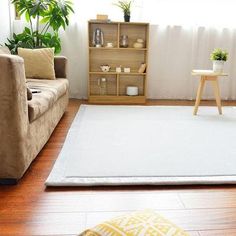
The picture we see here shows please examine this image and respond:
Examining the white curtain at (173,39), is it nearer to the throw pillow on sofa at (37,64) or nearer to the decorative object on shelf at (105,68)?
the decorative object on shelf at (105,68)

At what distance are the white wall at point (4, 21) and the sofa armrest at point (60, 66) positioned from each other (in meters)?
0.86

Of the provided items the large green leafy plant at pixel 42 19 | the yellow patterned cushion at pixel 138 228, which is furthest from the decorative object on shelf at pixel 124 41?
the yellow patterned cushion at pixel 138 228

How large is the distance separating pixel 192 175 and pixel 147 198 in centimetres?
37

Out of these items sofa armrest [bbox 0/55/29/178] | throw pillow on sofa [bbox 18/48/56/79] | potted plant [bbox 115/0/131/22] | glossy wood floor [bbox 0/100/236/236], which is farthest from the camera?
potted plant [bbox 115/0/131/22]

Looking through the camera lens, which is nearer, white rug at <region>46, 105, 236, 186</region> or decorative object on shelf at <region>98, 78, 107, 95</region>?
white rug at <region>46, 105, 236, 186</region>

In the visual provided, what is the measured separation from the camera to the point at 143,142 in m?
2.16

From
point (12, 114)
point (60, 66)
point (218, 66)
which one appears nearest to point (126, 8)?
point (60, 66)

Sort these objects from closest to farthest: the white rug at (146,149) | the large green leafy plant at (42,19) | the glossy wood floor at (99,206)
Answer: the glossy wood floor at (99,206) < the white rug at (146,149) < the large green leafy plant at (42,19)

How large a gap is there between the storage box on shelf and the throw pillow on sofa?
93 cm

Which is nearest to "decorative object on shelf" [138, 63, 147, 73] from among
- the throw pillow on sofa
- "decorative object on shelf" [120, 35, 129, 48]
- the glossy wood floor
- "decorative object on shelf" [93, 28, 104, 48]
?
"decorative object on shelf" [120, 35, 129, 48]

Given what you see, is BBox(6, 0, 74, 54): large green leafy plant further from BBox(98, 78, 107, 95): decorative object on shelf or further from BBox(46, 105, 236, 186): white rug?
BBox(46, 105, 236, 186): white rug

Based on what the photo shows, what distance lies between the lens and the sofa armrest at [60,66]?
10.0 feet

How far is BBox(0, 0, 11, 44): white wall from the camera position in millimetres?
3355

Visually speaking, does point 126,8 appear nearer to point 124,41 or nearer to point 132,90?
point 124,41
